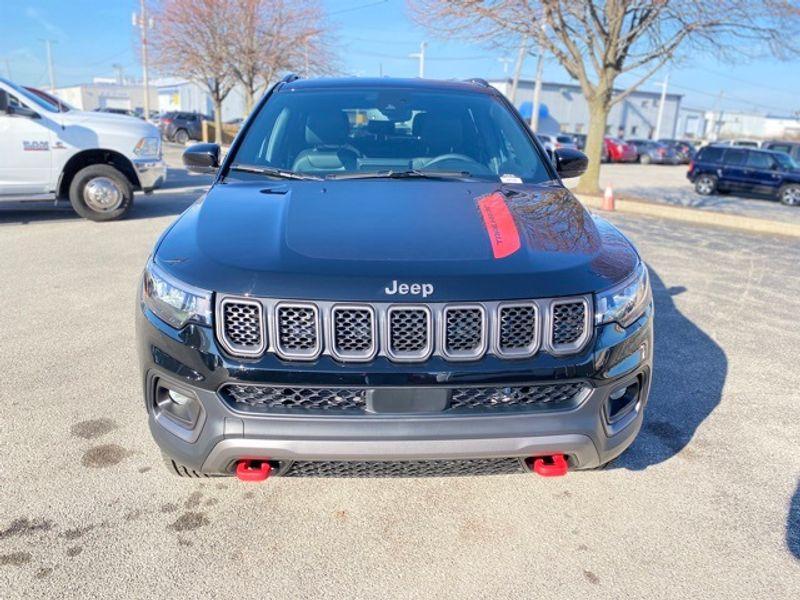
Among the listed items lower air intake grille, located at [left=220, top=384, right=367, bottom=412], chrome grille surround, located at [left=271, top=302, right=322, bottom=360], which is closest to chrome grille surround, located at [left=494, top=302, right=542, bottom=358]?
lower air intake grille, located at [left=220, top=384, right=367, bottom=412]

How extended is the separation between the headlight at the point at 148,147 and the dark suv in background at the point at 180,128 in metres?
25.6

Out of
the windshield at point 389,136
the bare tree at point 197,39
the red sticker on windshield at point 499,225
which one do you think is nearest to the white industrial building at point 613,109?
the bare tree at point 197,39

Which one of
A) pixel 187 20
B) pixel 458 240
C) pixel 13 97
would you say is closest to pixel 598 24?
pixel 13 97

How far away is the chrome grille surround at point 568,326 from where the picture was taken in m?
2.14

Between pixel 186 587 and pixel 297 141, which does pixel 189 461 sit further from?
pixel 297 141

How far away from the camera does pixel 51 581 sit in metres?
2.22

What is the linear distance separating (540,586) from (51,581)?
1.77 m

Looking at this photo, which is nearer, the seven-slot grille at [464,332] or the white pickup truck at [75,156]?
the seven-slot grille at [464,332]

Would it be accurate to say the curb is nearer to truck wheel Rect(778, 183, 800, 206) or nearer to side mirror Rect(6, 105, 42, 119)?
truck wheel Rect(778, 183, 800, 206)

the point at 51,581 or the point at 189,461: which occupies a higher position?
the point at 189,461

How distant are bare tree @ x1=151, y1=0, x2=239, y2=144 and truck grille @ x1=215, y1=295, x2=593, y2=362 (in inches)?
998

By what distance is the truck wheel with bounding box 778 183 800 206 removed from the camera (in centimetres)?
1767

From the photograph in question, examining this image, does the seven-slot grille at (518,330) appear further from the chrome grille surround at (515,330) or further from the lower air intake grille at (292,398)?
the lower air intake grille at (292,398)

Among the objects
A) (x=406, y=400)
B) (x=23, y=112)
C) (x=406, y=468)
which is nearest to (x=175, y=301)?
(x=406, y=400)
